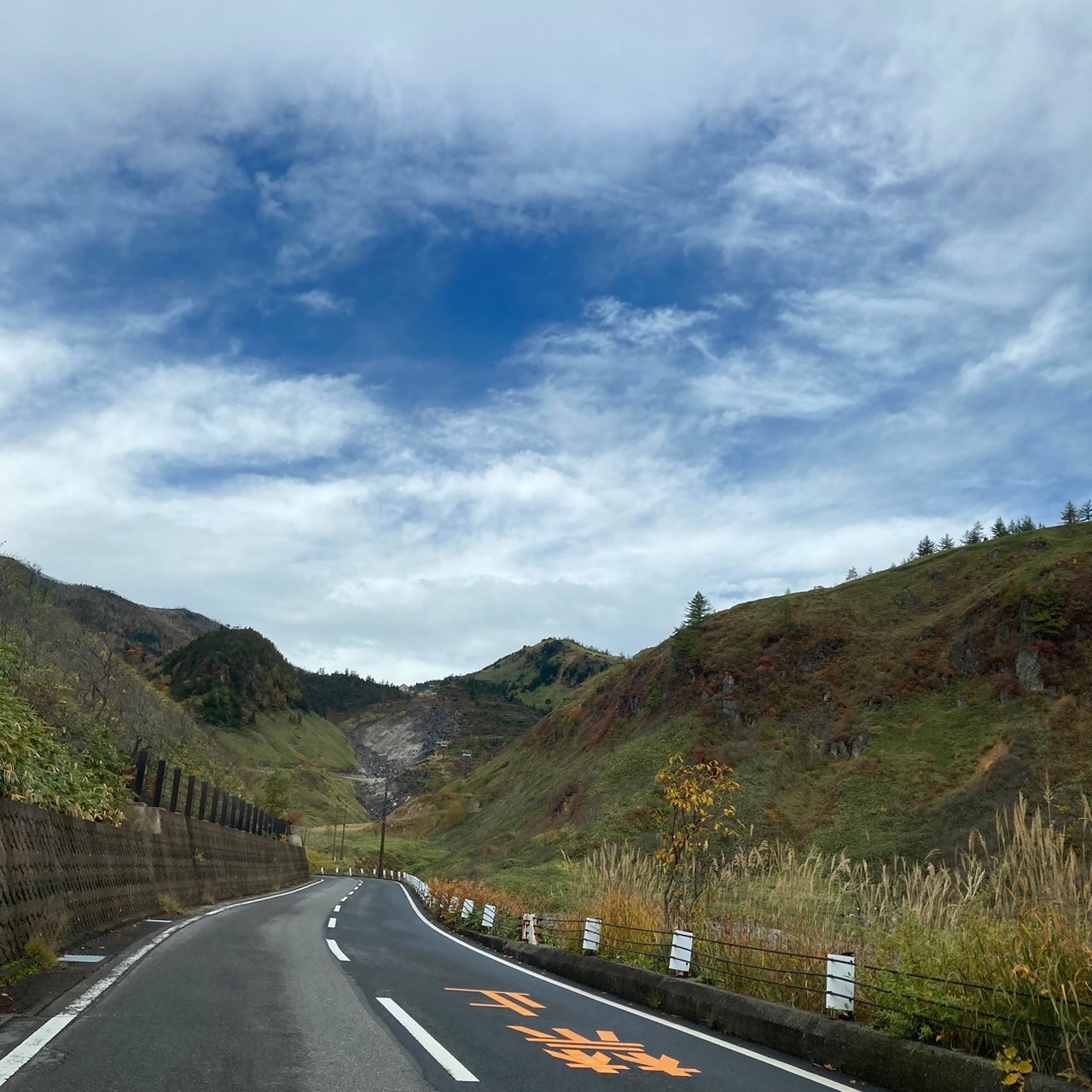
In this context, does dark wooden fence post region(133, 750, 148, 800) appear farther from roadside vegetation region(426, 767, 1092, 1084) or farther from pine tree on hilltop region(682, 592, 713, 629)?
pine tree on hilltop region(682, 592, 713, 629)

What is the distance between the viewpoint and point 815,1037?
7461 mm

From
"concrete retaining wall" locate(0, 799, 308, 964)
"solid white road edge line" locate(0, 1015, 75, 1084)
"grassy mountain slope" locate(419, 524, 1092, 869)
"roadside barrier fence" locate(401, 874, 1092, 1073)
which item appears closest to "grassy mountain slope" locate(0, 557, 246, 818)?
"concrete retaining wall" locate(0, 799, 308, 964)

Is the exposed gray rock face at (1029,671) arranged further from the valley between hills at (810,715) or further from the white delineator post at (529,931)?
the white delineator post at (529,931)

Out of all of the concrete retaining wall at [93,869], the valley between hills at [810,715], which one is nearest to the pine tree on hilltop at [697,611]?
the valley between hills at [810,715]

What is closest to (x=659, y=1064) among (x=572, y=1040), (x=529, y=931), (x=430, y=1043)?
(x=572, y=1040)

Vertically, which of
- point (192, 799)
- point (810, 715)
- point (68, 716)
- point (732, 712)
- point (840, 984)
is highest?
point (732, 712)

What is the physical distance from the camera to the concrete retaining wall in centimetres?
954

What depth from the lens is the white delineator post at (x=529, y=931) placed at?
53.1 feet

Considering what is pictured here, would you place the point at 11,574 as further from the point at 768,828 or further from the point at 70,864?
the point at 768,828

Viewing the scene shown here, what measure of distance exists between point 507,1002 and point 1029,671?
62.8 m

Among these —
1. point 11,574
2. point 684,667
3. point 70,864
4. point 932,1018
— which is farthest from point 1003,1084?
point 684,667

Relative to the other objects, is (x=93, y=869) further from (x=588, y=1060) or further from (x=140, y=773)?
(x=588, y=1060)

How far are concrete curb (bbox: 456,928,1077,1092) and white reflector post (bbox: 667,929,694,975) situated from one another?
7.7 inches

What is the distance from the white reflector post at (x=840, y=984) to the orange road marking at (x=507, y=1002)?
301 cm
